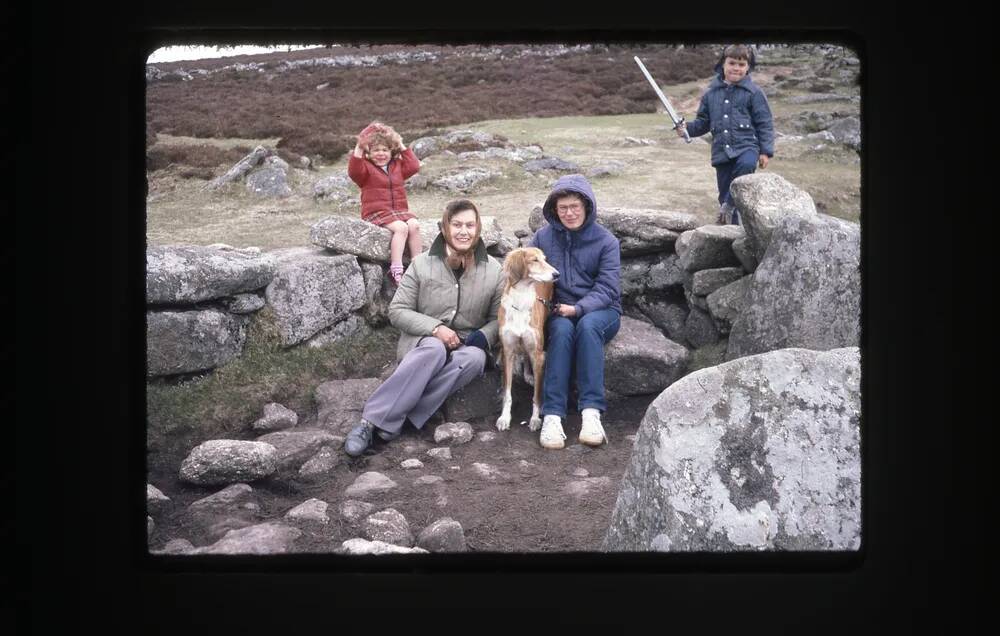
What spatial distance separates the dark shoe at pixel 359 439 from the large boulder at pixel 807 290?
2466mm

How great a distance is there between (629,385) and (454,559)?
2.30 m

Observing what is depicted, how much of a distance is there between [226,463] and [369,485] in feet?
2.33

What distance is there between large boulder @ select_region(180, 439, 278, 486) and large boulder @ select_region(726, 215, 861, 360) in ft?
10.0

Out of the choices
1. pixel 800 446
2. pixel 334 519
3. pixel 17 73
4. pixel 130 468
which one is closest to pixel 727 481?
pixel 800 446

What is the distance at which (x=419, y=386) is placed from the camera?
15.6 feet

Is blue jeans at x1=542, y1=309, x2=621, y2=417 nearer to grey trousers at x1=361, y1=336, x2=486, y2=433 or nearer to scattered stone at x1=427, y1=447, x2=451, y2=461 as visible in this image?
grey trousers at x1=361, y1=336, x2=486, y2=433

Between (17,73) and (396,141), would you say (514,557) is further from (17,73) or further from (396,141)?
(396,141)

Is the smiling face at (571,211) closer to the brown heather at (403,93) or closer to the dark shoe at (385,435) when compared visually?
the brown heather at (403,93)

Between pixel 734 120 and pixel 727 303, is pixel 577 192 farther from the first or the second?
pixel 727 303

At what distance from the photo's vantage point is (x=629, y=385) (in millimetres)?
5168

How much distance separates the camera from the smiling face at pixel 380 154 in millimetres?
5430

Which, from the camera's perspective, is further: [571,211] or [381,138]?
[381,138]

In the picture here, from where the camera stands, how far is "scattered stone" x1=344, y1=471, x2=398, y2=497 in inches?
159

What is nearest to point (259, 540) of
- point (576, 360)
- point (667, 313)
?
point (576, 360)
